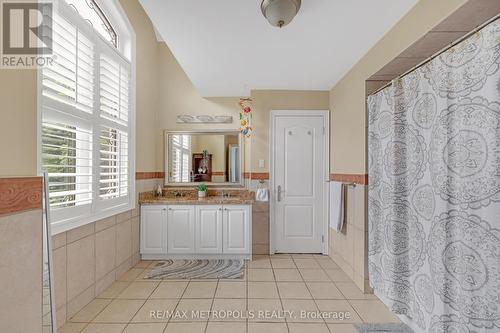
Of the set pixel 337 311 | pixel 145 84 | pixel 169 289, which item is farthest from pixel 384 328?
pixel 145 84

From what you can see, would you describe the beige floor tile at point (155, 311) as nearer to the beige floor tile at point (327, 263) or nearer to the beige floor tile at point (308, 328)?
the beige floor tile at point (308, 328)

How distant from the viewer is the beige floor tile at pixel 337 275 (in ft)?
9.83

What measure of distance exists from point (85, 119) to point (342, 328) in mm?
2726

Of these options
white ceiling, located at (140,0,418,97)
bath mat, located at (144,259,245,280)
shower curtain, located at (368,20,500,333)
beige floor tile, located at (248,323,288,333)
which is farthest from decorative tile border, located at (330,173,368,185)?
bath mat, located at (144,259,245,280)

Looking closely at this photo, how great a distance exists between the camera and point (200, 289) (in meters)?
2.72

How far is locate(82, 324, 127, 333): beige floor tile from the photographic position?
2.03 meters

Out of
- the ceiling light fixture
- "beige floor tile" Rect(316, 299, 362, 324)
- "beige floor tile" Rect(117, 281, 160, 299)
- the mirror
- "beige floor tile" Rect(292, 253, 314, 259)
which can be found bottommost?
"beige floor tile" Rect(316, 299, 362, 324)

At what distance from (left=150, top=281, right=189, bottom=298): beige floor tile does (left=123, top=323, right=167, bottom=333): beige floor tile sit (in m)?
0.46

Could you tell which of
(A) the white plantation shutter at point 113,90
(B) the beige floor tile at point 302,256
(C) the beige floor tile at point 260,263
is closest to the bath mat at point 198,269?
(C) the beige floor tile at point 260,263

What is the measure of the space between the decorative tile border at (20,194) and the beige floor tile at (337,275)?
283cm

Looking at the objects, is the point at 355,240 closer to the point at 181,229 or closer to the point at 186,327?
the point at 186,327

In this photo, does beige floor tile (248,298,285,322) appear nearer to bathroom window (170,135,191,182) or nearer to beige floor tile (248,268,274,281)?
beige floor tile (248,268,274,281)

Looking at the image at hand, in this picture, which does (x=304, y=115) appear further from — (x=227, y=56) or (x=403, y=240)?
(x=403, y=240)

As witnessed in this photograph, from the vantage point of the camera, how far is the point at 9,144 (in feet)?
4.57
